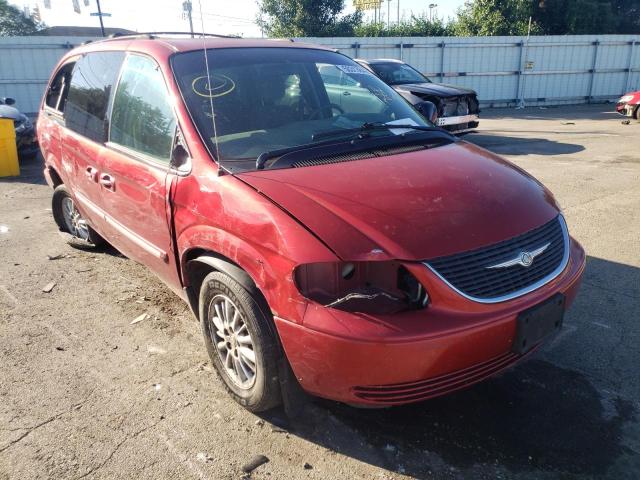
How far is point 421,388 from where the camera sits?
2.25 metres

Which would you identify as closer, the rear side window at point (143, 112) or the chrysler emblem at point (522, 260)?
the chrysler emblem at point (522, 260)

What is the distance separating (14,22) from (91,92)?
52164mm

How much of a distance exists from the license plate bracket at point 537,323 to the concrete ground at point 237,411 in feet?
1.66

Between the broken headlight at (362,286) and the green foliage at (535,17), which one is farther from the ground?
the green foliage at (535,17)

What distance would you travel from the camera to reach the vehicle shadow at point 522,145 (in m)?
10.1

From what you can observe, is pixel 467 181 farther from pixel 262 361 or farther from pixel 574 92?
pixel 574 92

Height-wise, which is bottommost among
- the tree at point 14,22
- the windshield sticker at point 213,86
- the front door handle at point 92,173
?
the front door handle at point 92,173

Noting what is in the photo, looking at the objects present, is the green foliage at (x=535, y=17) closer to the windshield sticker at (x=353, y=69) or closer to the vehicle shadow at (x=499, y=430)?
the windshield sticker at (x=353, y=69)

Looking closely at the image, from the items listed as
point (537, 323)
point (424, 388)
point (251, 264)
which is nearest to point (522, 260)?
point (537, 323)

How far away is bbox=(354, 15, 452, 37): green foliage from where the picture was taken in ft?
98.5

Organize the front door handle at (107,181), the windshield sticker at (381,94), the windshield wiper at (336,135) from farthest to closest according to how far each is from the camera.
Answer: the windshield sticker at (381,94) < the front door handle at (107,181) < the windshield wiper at (336,135)

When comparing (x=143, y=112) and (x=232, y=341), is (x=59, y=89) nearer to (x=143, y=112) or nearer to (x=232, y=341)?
(x=143, y=112)

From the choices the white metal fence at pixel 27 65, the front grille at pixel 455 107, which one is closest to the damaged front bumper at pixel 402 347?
the front grille at pixel 455 107

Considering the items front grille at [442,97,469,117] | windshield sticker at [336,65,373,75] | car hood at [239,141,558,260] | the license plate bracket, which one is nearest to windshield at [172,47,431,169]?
windshield sticker at [336,65,373,75]
